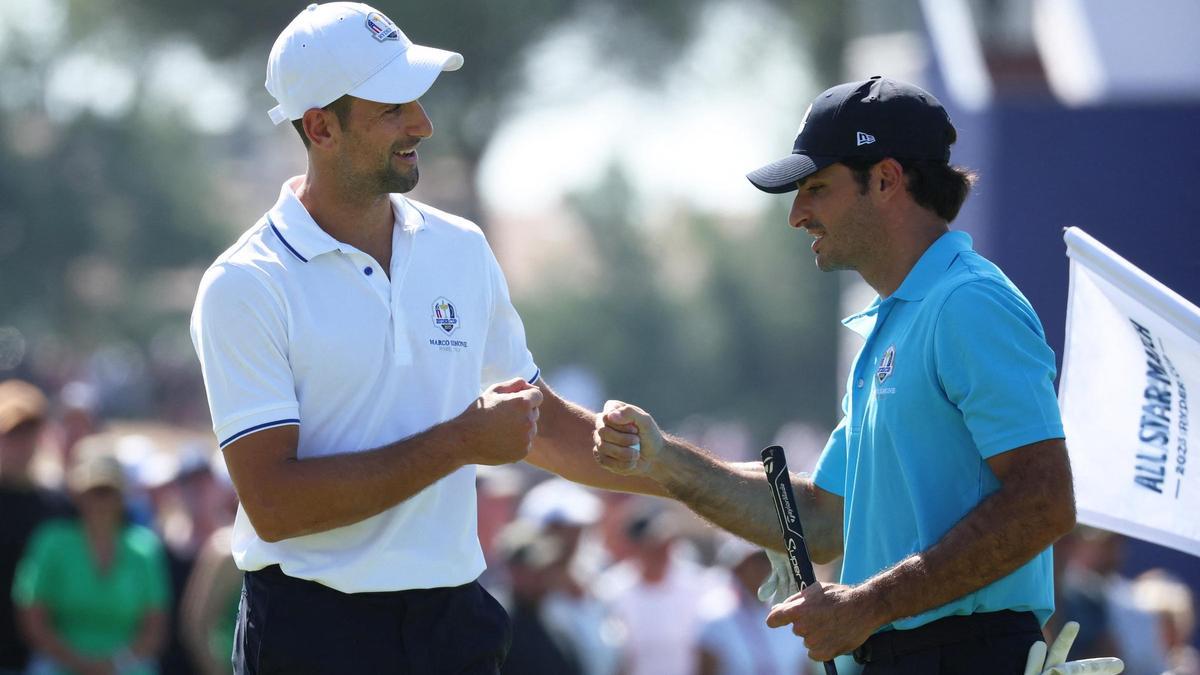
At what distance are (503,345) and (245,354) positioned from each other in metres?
0.91

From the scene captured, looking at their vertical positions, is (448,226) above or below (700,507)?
above

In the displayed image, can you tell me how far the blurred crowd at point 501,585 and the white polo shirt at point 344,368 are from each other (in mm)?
3719

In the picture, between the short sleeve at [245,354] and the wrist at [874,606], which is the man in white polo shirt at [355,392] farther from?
the wrist at [874,606]

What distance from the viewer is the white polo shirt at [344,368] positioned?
4.01 metres

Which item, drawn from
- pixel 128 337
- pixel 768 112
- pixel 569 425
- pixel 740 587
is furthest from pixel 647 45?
pixel 569 425

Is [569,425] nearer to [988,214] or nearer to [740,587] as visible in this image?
[740,587]

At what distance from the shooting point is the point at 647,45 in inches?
1531

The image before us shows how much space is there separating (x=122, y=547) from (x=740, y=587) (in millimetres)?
3523

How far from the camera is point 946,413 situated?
13.0 feet

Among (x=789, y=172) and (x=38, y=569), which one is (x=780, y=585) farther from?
(x=38, y=569)

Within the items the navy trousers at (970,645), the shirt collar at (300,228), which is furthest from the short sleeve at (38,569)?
the navy trousers at (970,645)

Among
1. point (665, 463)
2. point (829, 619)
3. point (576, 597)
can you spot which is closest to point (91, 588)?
point (576, 597)

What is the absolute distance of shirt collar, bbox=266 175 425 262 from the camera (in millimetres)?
4148

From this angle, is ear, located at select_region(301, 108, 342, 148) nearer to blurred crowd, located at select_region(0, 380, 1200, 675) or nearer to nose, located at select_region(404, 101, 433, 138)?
nose, located at select_region(404, 101, 433, 138)
